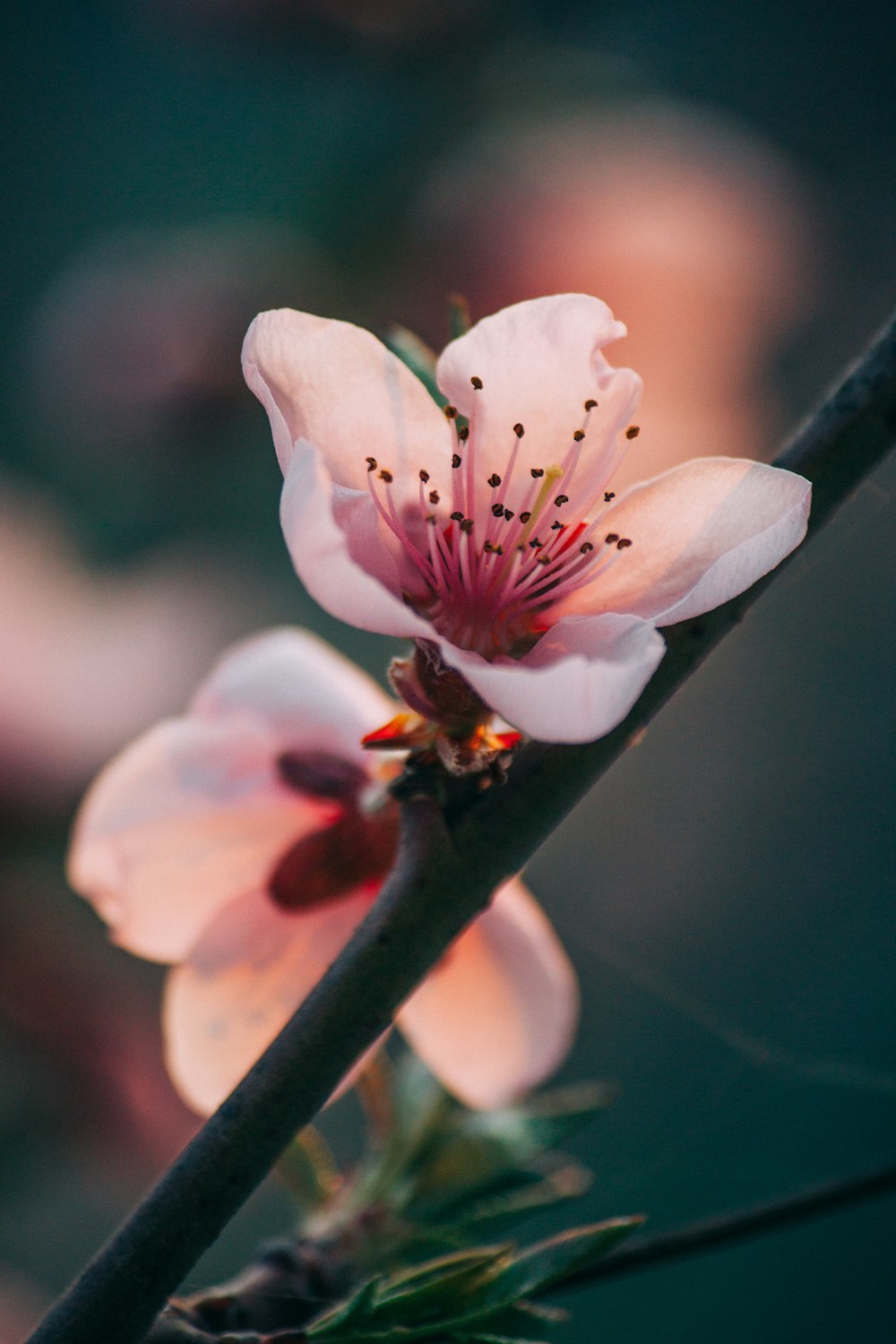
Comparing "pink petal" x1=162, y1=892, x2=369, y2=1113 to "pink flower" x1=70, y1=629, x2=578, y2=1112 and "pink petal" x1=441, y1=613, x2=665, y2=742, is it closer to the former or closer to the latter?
→ "pink flower" x1=70, y1=629, x2=578, y2=1112

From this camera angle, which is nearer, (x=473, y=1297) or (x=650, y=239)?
(x=473, y=1297)

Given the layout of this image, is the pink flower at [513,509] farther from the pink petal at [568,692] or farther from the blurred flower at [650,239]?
the blurred flower at [650,239]

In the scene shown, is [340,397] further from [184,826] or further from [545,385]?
[184,826]

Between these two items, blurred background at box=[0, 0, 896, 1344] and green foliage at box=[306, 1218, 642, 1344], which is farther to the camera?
blurred background at box=[0, 0, 896, 1344]

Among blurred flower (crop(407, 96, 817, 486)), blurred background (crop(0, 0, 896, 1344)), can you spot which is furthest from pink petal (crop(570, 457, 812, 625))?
blurred flower (crop(407, 96, 817, 486))

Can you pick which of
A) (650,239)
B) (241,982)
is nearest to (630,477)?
(650,239)

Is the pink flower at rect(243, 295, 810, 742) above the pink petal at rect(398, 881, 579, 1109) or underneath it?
above

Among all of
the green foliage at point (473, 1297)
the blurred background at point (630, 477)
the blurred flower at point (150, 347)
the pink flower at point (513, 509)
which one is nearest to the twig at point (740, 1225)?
the green foliage at point (473, 1297)
